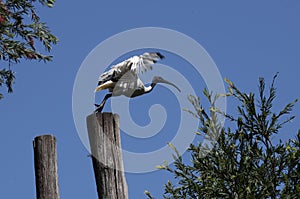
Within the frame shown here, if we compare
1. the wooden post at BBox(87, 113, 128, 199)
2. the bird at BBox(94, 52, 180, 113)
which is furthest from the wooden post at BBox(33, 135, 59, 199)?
the bird at BBox(94, 52, 180, 113)

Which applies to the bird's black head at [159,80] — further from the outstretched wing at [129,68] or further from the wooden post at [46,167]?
the wooden post at [46,167]

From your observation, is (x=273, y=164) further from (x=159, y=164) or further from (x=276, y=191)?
(x=159, y=164)

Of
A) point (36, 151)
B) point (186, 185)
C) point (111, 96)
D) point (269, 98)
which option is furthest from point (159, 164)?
point (36, 151)

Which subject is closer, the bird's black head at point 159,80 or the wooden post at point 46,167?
the wooden post at point 46,167

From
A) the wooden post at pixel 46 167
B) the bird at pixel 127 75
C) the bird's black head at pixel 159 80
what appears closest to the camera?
the wooden post at pixel 46 167

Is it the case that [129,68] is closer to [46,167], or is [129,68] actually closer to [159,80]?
[159,80]

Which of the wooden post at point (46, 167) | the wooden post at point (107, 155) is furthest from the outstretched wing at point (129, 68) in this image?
the wooden post at point (107, 155)

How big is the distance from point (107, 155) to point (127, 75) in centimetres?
298

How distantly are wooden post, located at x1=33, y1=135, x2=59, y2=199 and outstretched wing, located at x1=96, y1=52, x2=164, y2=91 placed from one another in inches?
95.5

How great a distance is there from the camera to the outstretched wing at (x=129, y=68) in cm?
770

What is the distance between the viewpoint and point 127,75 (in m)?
7.88

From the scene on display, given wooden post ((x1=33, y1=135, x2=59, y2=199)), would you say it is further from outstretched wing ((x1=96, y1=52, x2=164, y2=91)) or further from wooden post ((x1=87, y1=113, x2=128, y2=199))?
outstretched wing ((x1=96, y1=52, x2=164, y2=91))

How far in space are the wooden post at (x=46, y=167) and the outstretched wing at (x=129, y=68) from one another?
2.43 metres

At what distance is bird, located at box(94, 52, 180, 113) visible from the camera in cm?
767
